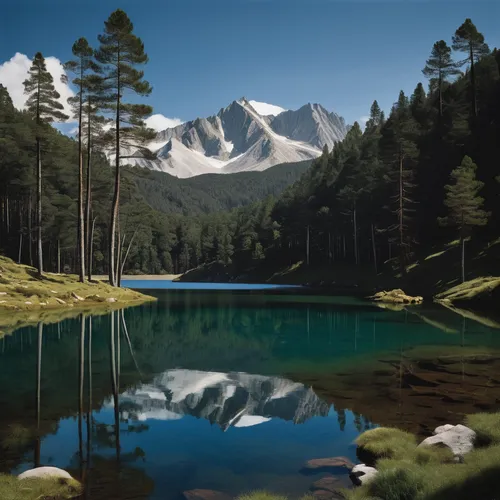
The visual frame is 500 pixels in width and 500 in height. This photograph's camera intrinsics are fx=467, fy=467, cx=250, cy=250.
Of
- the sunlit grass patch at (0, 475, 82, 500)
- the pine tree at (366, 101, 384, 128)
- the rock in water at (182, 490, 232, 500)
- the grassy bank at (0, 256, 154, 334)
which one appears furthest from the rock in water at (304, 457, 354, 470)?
the pine tree at (366, 101, 384, 128)

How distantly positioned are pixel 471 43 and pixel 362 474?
84.6 meters

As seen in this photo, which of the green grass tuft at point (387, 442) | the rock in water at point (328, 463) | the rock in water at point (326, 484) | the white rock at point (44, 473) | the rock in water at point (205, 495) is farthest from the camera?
the green grass tuft at point (387, 442)

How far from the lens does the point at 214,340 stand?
24.8 m

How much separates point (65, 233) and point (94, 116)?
109ft

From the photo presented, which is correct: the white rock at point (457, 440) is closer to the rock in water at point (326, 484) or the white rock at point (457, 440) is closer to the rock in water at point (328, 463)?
the rock in water at point (328, 463)

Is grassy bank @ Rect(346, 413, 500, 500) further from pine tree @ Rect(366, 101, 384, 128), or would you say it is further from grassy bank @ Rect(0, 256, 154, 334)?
pine tree @ Rect(366, 101, 384, 128)

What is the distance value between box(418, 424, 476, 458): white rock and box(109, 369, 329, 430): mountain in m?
3.35

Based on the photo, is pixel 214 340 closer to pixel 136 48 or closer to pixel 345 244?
pixel 136 48

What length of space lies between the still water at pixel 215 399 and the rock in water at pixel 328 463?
191 millimetres

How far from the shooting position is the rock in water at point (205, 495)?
6.95 m

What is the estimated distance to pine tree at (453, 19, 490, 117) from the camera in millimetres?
74562

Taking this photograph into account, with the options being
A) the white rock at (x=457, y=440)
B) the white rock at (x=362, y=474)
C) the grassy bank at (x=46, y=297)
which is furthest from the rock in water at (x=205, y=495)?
the grassy bank at (x=46, y=297)

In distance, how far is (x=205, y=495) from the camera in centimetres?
703

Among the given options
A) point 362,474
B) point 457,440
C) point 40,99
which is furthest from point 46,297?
point 457,440
